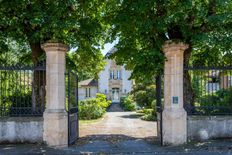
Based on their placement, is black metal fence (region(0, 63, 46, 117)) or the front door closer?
black metal fence (region(0, 63, 46, 117))

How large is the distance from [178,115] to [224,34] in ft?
11.2

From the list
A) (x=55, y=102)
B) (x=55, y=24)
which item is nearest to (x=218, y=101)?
(x=55, y=102)

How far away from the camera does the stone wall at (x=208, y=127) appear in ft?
42.3

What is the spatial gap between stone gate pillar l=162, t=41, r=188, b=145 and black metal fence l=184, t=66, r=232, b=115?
747 mm

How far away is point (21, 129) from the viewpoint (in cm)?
1257

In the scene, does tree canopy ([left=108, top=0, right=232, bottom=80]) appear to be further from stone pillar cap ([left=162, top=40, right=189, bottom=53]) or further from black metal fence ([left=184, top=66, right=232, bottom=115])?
black metal fence ([left=184, top=66, right=232, bottom=115])

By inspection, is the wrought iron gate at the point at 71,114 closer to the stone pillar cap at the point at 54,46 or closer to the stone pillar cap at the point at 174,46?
the stone pillar cap at the point at 54,46

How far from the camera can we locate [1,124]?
1251 centimetres

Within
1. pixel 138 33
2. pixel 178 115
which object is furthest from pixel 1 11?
pixel 178 115

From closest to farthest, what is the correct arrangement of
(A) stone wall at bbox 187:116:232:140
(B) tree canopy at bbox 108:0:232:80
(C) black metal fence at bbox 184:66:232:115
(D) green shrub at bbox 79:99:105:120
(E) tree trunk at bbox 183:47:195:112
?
(B) tree canopy at bbox 108:0:232:80, (A) stone wall at bbox 187:116:232:140, (C) black metal fence at bbox 184:66:232:115, (E) tree trunk at bbox 183:47:195:112, (D) green shrub at bbox 79:99:105:120

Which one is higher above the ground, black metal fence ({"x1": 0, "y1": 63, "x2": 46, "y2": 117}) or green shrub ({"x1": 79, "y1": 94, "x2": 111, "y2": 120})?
black metal fence ({"x1": 0, "y1": 63, "x2": 46, "y2": 117})

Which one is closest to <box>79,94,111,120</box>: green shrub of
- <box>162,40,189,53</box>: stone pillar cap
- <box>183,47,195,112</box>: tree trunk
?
<box>183,47,195,112</box>: tree trunk

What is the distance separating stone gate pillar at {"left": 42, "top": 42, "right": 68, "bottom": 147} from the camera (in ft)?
39.7

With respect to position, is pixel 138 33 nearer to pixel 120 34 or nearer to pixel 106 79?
pixel 120 34
